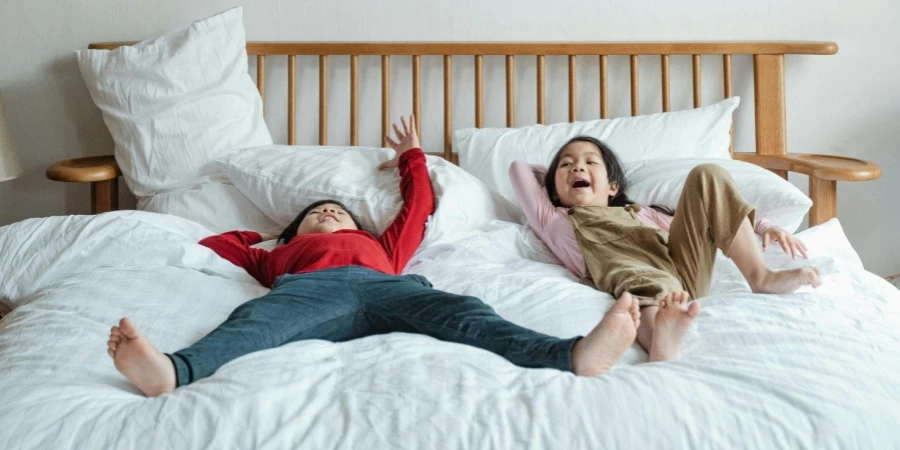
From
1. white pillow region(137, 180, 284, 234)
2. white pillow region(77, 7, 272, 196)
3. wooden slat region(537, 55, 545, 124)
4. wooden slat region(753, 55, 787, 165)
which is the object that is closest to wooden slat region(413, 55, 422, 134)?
wooden slat region(537, 55, 545, 124)

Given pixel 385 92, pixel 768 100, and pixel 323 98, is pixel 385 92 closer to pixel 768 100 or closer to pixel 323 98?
pixel 323 98

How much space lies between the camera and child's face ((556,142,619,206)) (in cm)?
172

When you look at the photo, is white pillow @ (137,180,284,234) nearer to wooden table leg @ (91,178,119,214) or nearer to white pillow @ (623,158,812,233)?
wooden table leg @ (91,178,119,214)

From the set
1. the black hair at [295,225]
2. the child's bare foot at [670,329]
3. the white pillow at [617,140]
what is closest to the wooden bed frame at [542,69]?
the white pillow at [617,140]

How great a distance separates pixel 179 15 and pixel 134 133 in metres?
0.45

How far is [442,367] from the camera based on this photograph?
1.00 meters

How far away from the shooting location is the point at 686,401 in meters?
0.90

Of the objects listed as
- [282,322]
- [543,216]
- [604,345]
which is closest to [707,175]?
[543,216]

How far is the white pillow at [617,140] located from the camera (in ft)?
6.50

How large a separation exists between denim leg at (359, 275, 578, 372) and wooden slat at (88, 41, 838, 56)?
0.99 meters

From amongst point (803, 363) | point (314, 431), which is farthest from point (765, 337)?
point (314, 431)

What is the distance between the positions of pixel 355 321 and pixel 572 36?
1291 millimetres

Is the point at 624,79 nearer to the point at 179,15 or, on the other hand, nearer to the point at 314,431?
the point at 179,15

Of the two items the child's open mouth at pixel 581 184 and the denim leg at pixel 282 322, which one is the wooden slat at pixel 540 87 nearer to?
the child's open mouth at pixel 581 184
